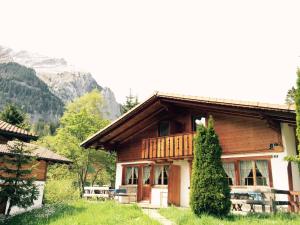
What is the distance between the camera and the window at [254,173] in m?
13.7

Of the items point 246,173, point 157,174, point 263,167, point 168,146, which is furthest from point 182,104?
point 263,167

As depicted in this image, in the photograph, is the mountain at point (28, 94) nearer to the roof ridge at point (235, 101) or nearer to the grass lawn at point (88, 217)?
the grass lawn at point (88, 217)

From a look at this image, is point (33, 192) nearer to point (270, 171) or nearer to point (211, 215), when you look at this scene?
point (211, 215)

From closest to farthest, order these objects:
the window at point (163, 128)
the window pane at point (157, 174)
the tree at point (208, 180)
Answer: the tree at point (208, 180)
the window pane at point (157, 174)
the window at point (163, 128)

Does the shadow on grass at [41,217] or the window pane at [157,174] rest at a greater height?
the window pane at [157,174]

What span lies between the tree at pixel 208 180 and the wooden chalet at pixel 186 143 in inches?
83.8

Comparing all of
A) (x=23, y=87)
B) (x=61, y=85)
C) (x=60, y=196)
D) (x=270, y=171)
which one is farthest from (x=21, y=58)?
(x=270, y=171)

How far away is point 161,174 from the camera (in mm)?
17859

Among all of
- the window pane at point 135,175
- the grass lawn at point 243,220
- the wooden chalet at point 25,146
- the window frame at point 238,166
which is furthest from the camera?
the window pane at point 135,175

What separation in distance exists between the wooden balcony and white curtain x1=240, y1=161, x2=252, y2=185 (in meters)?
2.61

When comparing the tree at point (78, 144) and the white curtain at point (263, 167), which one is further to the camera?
the tree at point (78, 144)

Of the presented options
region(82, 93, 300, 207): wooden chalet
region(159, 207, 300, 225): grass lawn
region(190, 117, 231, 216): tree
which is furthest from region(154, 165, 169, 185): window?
region(159, 207, 300, 225): grass lawn

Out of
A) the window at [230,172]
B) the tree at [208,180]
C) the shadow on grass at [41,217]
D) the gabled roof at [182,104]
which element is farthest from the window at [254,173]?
the shadow on grass at [41,217]

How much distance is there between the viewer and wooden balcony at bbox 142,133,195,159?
1579 cm
